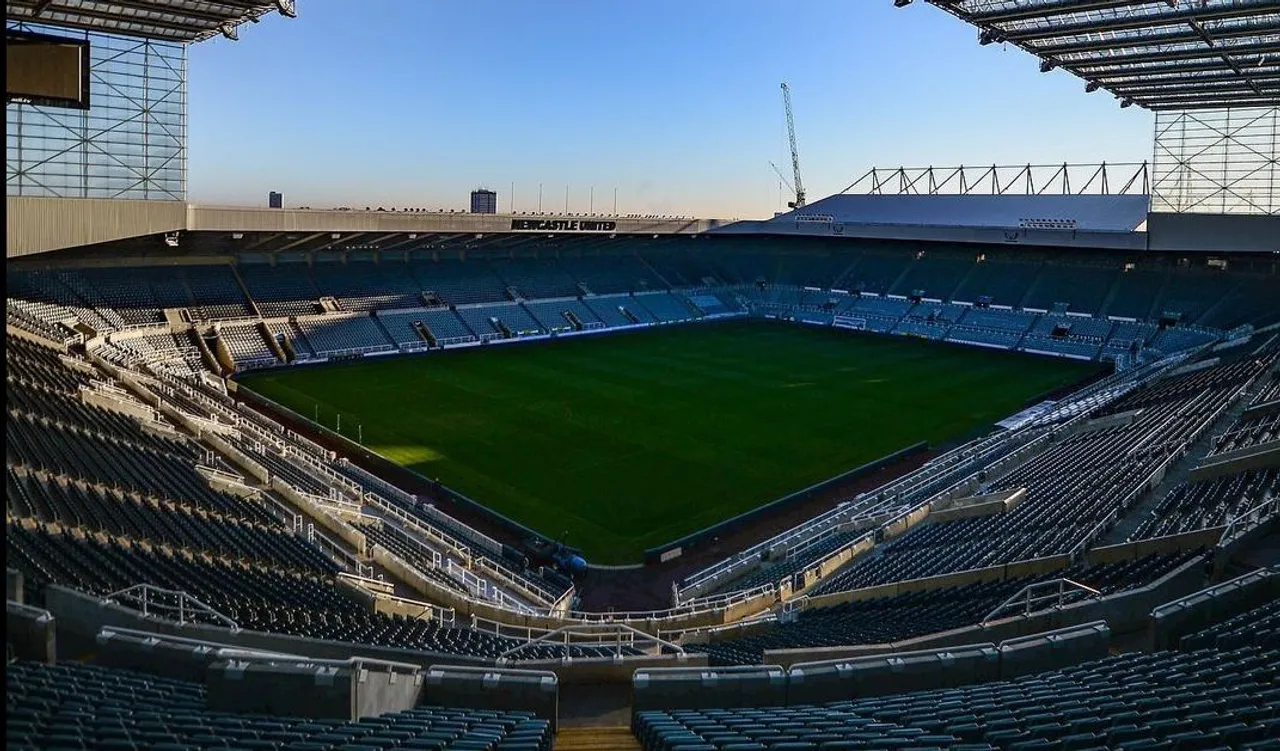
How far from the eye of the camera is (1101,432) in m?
31.2

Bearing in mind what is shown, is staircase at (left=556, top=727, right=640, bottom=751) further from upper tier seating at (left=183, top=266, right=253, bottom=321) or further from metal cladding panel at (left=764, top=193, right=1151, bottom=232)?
metal cladding panel at (left=764, top=193, right=1151, bottom=232)

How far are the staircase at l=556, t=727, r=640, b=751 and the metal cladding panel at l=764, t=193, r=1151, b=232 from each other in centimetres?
5660

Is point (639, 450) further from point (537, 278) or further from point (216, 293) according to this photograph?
point (537, 278)

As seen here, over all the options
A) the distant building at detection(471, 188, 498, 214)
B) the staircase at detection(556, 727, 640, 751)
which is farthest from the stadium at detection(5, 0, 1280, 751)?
the distant building at detection(471, 188, 498, 214)

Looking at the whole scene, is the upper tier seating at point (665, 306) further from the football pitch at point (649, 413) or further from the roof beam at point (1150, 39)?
the roof beam at point (1150, 39)

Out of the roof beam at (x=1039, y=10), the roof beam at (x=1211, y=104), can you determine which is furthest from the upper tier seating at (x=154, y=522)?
the roof beam at (x=1211, y=104)

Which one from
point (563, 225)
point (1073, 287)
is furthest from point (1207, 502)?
point (563, 225)

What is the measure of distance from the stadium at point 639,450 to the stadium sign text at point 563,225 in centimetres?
49

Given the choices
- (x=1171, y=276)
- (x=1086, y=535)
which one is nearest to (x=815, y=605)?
(x=1086, y=535)

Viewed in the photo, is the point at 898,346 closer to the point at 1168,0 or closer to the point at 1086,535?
the point at 1168,0

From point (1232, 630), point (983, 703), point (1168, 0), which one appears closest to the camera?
point (983, 703)

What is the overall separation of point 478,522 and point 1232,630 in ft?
64.2

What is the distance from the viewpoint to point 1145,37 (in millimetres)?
29750

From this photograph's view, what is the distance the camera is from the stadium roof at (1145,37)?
86.9 ft
